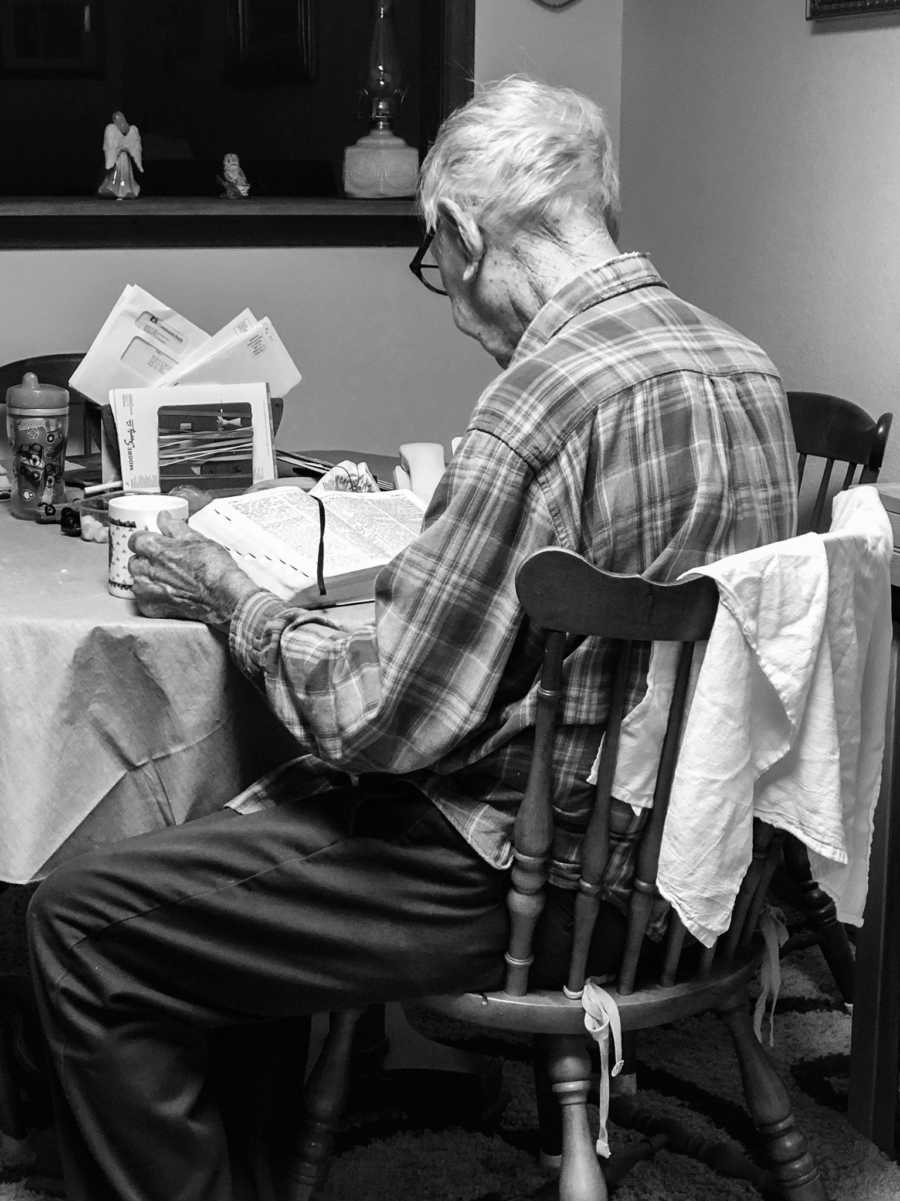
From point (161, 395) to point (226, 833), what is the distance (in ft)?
2.37

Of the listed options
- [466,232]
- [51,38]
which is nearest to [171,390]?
[466,232]

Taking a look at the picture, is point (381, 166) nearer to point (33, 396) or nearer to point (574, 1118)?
point (33, 396)

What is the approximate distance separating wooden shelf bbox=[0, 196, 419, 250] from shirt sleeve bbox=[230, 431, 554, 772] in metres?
2.21

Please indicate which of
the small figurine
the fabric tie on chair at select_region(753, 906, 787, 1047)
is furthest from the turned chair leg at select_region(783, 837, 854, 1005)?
the small figurine

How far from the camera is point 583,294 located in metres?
1.37

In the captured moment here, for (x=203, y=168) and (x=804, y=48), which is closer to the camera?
(x=804, y=48)

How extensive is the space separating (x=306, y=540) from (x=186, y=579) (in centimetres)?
18

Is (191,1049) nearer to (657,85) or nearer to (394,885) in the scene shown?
(394,885)

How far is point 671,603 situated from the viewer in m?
1.19

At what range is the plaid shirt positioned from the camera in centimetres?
125

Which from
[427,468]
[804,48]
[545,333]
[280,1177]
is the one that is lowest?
[280,1177]

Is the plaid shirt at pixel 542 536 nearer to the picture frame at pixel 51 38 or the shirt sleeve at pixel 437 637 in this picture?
the shirt sleeve at pixel 437 637

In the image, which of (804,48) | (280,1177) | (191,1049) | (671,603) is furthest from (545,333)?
(804,48)

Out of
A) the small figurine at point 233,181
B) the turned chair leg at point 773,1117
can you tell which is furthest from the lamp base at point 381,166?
the turned chair leg at point 773,1117
